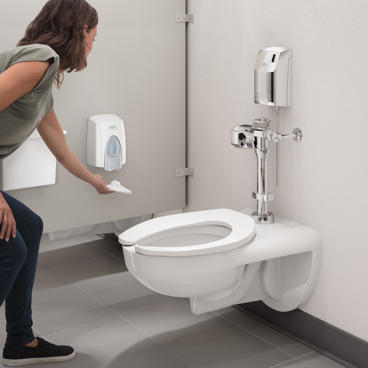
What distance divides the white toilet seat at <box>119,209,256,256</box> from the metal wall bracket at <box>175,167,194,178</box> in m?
0.49

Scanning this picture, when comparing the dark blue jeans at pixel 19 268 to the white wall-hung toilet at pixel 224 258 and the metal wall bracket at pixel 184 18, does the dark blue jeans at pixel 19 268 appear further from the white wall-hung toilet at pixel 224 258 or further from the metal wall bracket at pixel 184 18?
the metal wall bracket at pixel 184 18

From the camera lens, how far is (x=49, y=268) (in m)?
3.03

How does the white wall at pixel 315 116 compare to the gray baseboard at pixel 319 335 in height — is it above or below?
above

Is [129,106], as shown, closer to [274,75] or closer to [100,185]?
[100,185]

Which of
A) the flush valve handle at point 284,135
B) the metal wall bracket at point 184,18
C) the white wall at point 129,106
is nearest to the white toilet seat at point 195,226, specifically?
the flush valve handle at point 284,135

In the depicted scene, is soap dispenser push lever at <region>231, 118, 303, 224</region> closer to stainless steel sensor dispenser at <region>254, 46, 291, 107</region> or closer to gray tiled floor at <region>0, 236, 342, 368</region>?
stainless steel sensor dispenser at <region>254, 46, 291, 107</region>

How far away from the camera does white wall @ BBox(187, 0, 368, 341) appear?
203 cm

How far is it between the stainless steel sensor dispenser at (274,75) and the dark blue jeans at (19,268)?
822 millimetres

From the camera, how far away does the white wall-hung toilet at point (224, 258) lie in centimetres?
203

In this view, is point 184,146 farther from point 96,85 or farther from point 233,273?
point 233,273

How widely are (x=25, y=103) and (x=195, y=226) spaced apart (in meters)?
0.77

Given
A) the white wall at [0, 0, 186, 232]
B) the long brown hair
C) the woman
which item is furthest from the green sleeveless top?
the white wall at [0, 0, 186, 232]

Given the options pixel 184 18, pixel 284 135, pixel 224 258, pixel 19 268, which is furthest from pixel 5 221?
pixel 184 18

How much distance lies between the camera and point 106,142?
8.31ft
